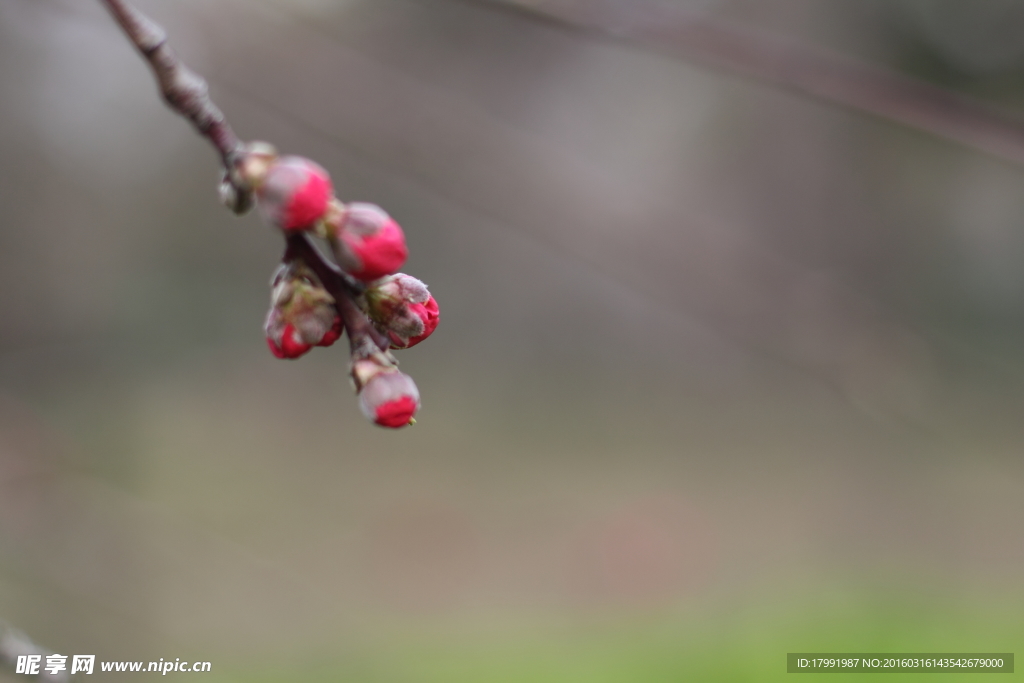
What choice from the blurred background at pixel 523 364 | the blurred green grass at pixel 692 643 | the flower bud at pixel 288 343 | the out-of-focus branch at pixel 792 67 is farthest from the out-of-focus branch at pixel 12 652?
the blurred green grass at pixel 692 643

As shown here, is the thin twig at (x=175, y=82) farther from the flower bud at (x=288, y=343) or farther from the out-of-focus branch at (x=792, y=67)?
the out-of-focus branch at (x=792, y=67)

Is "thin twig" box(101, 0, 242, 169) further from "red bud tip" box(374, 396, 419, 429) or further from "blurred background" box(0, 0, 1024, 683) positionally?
"blurred background" box(0, 0, 1024, 683)

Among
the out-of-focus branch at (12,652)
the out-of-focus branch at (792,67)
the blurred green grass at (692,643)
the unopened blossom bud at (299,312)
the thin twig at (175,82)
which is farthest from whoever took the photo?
the blurred green grass at (692,643)

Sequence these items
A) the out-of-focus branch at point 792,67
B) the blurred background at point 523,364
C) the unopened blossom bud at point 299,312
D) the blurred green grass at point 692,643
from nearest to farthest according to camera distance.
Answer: the unopened blossom bud at point 299,312, the out-of-focus branch at point 792,67, the blurred background at point 523,364, the blurred green grass at point 692,643

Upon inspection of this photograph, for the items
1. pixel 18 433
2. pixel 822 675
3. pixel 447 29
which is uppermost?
pixel 447 29

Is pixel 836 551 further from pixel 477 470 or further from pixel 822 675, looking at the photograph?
pixel 477 470

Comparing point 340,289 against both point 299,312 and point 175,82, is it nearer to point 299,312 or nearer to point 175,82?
point 299,312

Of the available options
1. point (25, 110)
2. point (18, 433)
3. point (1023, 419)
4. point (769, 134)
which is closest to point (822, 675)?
point (18, 433)
